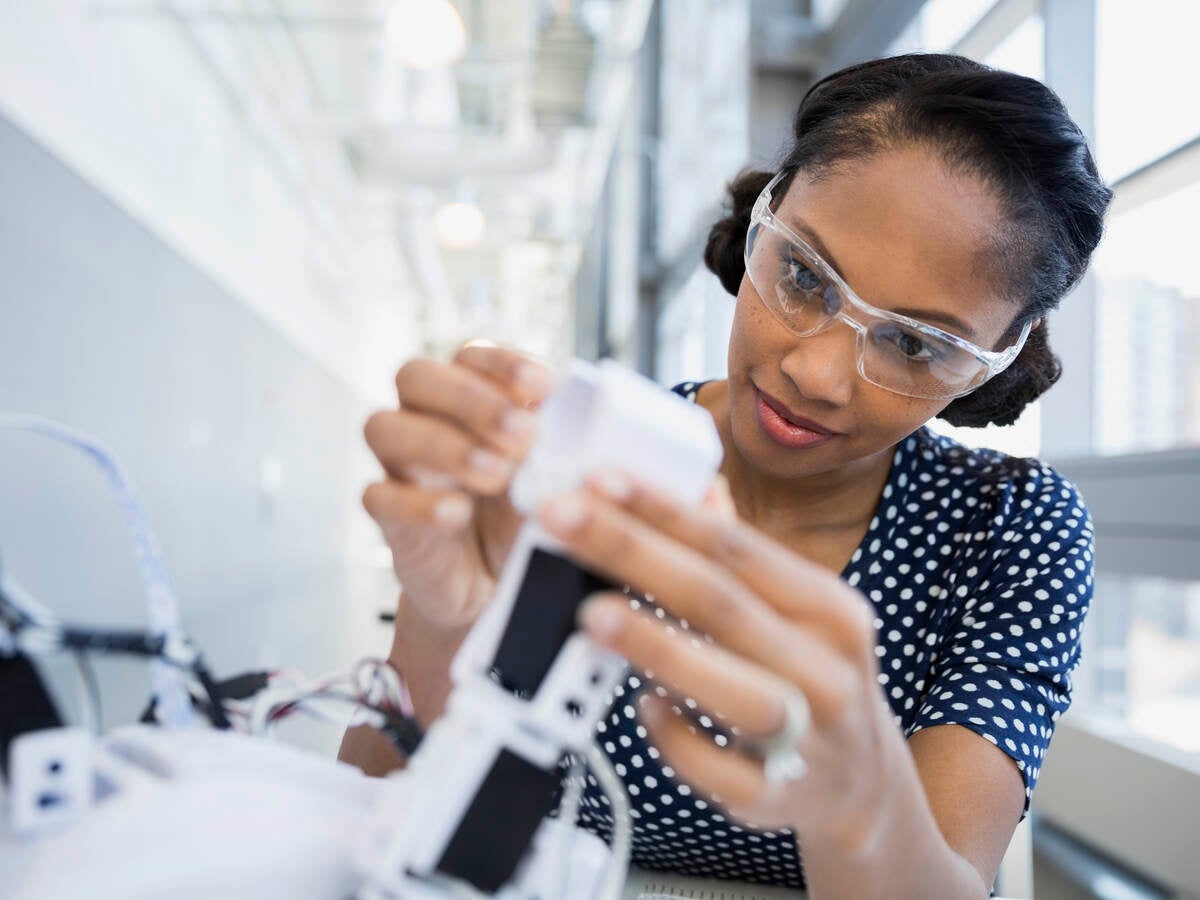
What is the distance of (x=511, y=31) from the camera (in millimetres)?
6355

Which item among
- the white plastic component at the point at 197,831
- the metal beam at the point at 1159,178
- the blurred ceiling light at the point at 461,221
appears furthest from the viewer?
the blurred ceiling light at the point at 461,221

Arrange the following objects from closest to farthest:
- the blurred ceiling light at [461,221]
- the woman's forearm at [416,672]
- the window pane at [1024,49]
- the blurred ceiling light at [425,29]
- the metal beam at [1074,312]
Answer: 1. the woman's forearm at [416,672]
2. the metal beam at [1074,312]
3. the window pane at [1024,49]
4. the blurred ceiling light at [425,29]
5. the blurred ceiling light at [461,221]

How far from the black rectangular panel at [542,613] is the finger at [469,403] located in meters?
0.06

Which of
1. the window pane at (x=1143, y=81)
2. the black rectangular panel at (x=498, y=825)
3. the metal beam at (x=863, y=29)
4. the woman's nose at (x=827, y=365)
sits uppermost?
the metal beam at (x=863, y=29)

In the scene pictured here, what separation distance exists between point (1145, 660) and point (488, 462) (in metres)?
1.94

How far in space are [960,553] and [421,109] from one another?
21.8 ft

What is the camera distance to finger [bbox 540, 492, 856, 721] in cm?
38

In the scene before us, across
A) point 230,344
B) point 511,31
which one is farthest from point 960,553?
point 511,31

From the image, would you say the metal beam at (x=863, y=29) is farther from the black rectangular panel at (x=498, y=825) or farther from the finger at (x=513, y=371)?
the black rectangular panel at (x=498, y=825)

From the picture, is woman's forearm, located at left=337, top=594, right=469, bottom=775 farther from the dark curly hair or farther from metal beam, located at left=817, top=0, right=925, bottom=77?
metal beam, located at left=817, top=0, right=925, bottom=77

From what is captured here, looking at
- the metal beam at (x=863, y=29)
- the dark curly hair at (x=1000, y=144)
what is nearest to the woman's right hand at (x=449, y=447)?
the dark curly hair at (x=1000, y=144)

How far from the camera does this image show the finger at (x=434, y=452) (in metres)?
0.46

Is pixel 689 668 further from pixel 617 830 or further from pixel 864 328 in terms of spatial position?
pixel 864 328

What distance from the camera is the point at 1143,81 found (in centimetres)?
174
